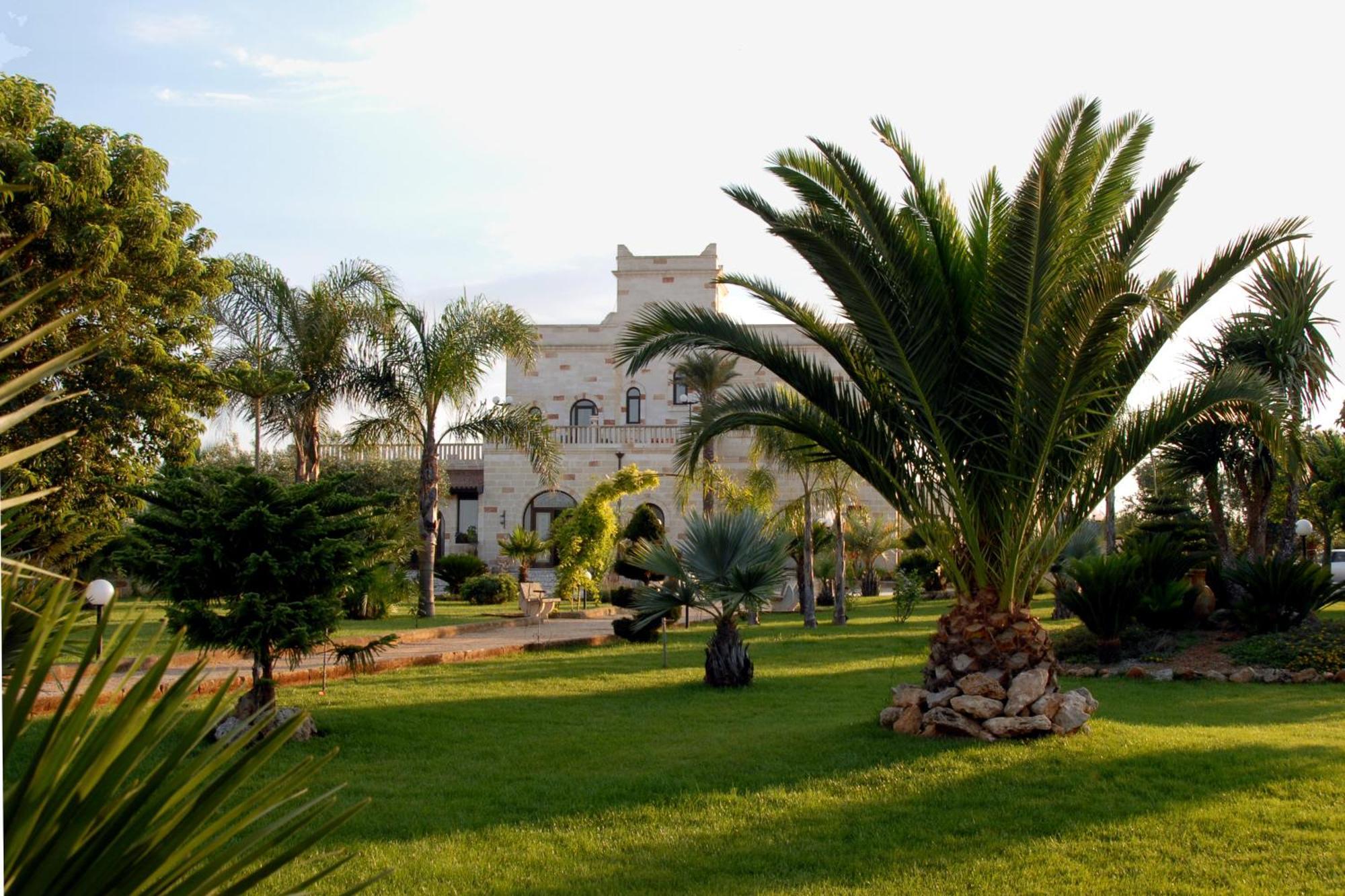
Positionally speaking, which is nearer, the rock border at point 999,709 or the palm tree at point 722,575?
the rock border at point 999,709

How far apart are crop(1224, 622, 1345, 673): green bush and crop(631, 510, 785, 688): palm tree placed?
627 cm

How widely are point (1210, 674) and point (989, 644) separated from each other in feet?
20.8

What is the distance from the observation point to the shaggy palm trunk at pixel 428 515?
23.7m

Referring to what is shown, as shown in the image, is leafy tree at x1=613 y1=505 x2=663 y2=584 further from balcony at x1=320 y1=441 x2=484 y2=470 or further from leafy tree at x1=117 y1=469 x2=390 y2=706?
leafy tree at x1=117 y1=469 x2=390 y2=706

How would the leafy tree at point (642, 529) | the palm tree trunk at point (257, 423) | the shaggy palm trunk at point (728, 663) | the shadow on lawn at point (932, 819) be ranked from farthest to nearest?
the leafy tree at point (642, 529) → the palm tree trunk at point (257, 423) → the shaggy palm trunk at point (728, 663) → the shadow on lawn at point (932, 819)

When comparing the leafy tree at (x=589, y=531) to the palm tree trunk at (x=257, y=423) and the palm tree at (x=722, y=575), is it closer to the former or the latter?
the palm tree trunk at (x=257, y=423)

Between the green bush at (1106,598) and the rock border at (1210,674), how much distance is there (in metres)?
1.12

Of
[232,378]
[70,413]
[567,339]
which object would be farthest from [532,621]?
[567,339]

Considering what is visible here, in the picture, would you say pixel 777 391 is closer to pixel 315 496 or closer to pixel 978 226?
pixel 978 226

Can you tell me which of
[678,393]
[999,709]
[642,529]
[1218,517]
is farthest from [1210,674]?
[678,393]

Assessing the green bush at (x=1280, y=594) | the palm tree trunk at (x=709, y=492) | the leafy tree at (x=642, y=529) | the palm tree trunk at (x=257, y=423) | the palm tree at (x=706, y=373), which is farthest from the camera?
the palm tree at (x=706, y=373)

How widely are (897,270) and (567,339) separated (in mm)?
39955

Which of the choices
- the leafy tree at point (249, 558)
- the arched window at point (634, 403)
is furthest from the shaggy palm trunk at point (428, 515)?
the arched window at point (634, 403)

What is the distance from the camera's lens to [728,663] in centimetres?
1314
